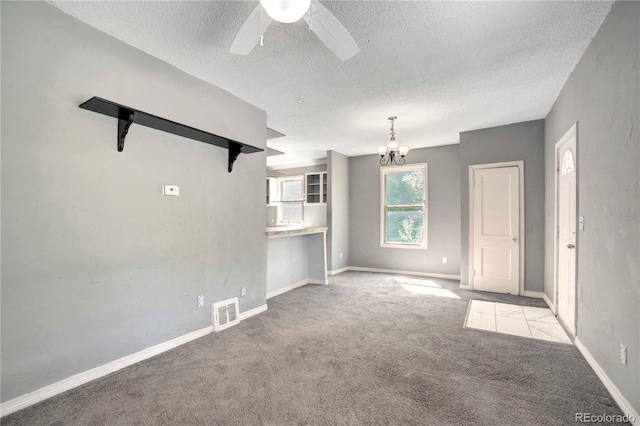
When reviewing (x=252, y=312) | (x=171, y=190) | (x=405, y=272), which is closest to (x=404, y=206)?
(x=405, y=272)

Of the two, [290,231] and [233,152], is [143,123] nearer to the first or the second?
[233,152]

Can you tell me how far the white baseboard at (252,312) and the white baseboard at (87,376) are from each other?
1.92 feet

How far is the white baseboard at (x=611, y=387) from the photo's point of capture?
1.73 m

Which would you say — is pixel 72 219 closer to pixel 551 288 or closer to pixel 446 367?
pixel 446 367

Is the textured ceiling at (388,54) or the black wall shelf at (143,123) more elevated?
the textured ceiling at (388,54)

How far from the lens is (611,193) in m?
2.06

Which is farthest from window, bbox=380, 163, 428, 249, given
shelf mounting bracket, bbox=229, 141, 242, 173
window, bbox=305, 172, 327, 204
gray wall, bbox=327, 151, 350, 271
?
shelf mounting bracket, bbox=229, 141, 242, 173

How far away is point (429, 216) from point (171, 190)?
485 centimetres

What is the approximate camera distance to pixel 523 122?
14.8 ft

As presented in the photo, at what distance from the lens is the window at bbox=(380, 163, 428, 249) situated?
6.11m

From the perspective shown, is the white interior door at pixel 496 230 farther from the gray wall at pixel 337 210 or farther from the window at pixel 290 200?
the window at pixel 290 200

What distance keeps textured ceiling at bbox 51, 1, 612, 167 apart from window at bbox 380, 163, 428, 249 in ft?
6.70

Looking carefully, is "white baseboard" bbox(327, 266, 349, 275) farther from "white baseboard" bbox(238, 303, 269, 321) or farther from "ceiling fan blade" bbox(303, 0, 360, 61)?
"ceiling fan blade" bbox(303, 0, 360, 61)

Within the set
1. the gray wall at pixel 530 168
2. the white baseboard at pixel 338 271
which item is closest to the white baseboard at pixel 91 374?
the white baseboard at pixel 338 271
